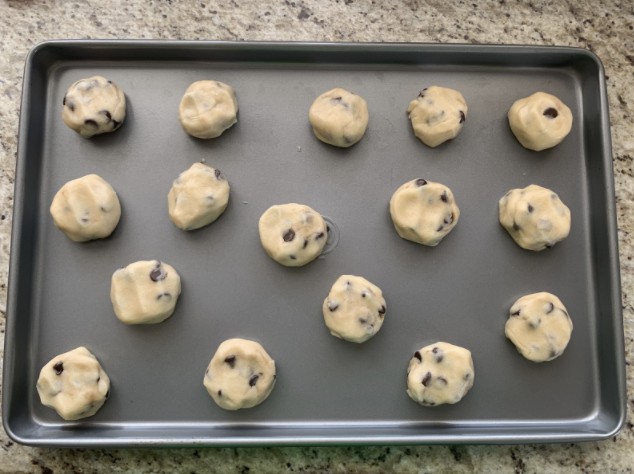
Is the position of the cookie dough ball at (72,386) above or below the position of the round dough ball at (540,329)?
below

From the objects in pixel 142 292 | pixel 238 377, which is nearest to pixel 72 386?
pixel 142 292

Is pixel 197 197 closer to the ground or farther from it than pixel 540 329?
farther from it

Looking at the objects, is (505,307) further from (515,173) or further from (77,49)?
(77,49)

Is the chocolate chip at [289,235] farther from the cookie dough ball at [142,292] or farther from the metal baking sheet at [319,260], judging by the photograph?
the cookie dough ball at [142,292]

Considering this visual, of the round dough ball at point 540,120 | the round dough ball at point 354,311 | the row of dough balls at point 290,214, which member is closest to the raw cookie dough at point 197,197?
the row of dough balls at point 290,214

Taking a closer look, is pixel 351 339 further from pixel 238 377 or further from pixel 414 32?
pixel 414 32

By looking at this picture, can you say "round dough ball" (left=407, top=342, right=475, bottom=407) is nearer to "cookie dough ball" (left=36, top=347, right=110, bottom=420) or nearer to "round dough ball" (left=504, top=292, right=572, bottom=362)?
"round dough ball" (left=504, top=292, right=572, bottom=362)

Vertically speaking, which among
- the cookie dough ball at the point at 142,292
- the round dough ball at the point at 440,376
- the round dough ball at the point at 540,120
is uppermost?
the round dough ball at the point at 540,120
